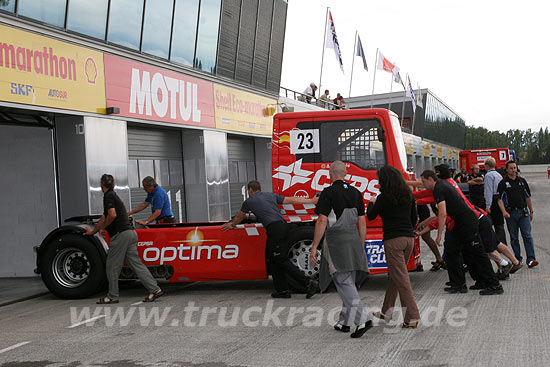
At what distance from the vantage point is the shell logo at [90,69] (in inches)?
541

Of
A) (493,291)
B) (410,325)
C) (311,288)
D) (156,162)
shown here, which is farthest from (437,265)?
(156,162)

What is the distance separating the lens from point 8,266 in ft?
43.5

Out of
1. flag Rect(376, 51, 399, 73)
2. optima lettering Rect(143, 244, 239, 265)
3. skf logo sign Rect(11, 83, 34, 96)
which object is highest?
flag Rect(376, 51, 399, 73)

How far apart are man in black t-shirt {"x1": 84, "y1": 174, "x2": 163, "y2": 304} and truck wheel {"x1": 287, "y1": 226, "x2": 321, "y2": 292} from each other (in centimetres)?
199

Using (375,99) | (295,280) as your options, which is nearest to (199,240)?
(295,280)

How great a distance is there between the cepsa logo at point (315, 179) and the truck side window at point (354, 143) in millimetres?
213

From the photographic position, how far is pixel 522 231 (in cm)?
1075

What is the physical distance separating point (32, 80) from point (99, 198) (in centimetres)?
294

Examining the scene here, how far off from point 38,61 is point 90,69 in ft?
5.65

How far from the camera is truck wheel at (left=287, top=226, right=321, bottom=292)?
912cm

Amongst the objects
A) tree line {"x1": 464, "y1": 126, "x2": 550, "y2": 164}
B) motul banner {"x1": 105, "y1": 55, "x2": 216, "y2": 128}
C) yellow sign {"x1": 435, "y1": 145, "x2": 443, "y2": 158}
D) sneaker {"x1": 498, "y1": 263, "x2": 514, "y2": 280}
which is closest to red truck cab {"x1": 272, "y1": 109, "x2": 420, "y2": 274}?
sneaker {"x1": 498, "y1": 263, "x2": 514, "y2": 280}

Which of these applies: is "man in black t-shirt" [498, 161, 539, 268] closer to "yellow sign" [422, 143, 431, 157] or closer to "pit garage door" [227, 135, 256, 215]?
"pit garage door" [227, 135, 256, 215]

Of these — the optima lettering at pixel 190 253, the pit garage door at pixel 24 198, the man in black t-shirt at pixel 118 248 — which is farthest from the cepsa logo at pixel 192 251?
the pit garage door at pixel 24 198

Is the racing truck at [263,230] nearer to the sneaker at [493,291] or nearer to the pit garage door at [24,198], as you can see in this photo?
the sneaker at [493,291]
